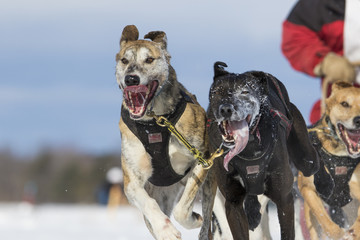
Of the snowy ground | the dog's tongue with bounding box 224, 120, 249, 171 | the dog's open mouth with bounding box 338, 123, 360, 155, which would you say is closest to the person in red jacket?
the dog's open mouth with bounding box 338, 123, 360, 155

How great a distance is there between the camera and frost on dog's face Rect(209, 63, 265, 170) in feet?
11.7

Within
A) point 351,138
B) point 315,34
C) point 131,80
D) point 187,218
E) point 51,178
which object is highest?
point 131,80

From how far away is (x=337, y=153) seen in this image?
5625 mm

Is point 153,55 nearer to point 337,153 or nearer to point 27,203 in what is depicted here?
point 337,153

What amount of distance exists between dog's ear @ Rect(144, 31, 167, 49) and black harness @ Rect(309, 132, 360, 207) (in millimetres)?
1632

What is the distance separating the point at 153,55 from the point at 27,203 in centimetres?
2001

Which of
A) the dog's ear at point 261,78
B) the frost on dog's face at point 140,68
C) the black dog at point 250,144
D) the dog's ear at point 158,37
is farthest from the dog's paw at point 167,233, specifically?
the dog's ear at point 158,37

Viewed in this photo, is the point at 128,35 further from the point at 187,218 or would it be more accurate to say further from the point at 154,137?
the point at 187,218

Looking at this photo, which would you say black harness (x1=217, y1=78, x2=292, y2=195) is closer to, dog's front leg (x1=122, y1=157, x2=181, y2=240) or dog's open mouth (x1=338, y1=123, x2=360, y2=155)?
dog's front leg (x1=122, y1=157, x2=181, y2=240)

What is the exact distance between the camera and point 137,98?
172 inches

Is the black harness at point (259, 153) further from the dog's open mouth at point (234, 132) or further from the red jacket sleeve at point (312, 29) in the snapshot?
the red jacket sleeve at point (312, 29)

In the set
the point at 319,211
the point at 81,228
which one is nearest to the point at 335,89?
the point at 319,211

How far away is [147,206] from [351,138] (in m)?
2.09

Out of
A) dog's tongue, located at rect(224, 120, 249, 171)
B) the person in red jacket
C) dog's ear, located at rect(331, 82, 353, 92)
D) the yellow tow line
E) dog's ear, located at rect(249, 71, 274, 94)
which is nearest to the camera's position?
dog's tongue, located at rect(224, 120, 249, 171)
